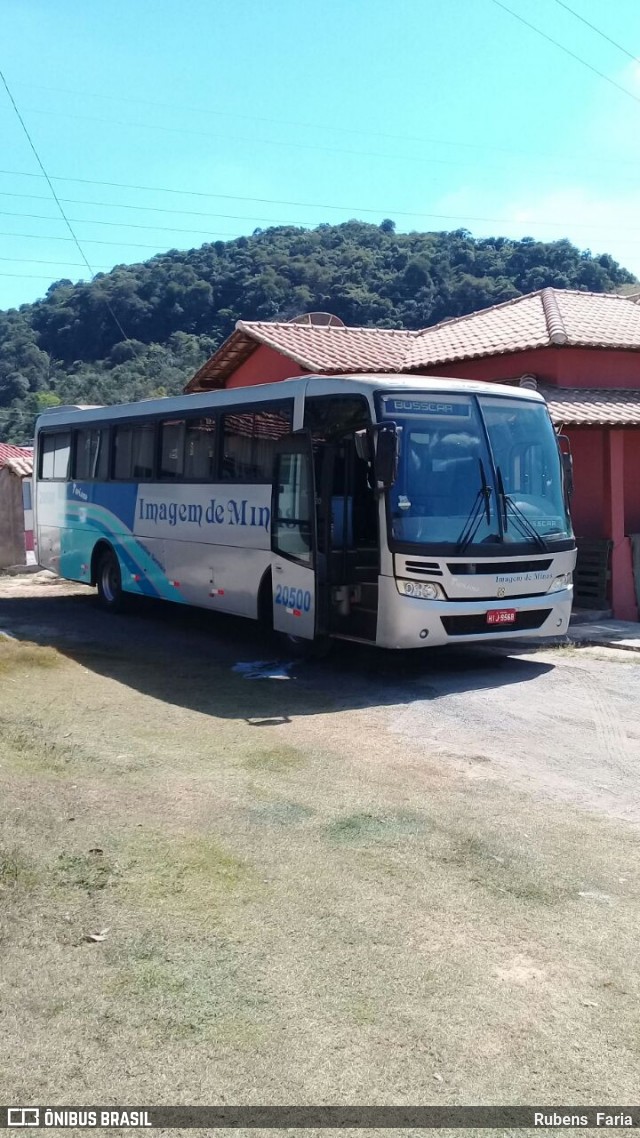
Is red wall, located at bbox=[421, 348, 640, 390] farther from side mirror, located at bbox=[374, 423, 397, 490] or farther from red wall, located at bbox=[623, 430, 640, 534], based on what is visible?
side mirror, located at bbox=[374, 423, 397, 490]

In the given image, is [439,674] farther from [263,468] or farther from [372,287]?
[372,287]

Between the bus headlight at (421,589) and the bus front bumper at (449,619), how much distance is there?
37mm

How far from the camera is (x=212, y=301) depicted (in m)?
61.7

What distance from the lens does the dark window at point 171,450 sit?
1340 cm

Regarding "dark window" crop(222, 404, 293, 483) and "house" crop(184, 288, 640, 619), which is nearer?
"dark window" crop(222, 404, 293, 483)

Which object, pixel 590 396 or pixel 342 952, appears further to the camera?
pixel 590 396

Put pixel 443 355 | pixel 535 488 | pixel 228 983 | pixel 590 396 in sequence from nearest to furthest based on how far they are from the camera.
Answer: pixel 228 983 < pixel 535 488 < pixel 590 396 < pixel 443 355

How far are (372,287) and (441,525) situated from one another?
2075 inches

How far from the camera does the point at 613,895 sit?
478 cm

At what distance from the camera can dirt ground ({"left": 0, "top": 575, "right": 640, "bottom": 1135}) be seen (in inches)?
134

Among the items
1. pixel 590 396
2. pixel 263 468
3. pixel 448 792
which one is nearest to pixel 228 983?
pixel 448 792

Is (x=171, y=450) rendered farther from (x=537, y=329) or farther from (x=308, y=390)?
(x=537, y=329)

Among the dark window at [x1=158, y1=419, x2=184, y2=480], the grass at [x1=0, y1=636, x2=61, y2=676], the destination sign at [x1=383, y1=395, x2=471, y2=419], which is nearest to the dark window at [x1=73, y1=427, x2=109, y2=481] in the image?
the dark window at [x1=158, y1=419, x2=184, y2=480]

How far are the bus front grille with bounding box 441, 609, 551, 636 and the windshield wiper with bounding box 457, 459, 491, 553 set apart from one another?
0.67 m
